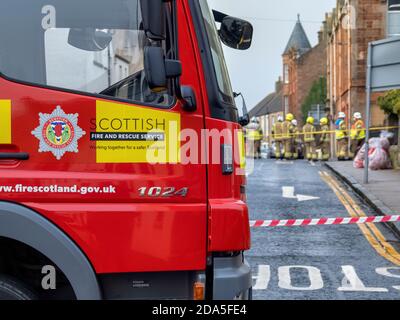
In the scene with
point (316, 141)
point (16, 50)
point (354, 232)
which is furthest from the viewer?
point (316, 141)

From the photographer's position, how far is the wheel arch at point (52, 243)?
4191 millimetres

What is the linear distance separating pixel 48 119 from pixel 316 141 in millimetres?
28382

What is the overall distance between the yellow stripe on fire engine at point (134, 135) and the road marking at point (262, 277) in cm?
375

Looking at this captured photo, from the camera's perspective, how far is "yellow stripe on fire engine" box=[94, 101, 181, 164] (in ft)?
14.2

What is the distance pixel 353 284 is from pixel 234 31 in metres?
3.54

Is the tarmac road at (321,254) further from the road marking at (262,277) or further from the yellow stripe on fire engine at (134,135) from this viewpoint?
the yellow stripe on fire engine at (134,135)

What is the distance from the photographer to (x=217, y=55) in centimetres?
474

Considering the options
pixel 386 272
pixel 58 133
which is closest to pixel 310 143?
pixel 386 272

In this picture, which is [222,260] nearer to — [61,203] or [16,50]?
[61,203]

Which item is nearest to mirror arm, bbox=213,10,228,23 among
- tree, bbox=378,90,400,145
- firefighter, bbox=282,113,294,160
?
tree, bbox=378,90,400,145

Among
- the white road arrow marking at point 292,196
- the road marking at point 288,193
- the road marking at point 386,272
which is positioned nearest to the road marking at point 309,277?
the road marking at point 386,272

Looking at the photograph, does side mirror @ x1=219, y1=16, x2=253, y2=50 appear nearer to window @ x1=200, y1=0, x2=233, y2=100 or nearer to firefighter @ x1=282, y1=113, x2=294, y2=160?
window @ x1=200, y1=0, x2=233, y2=100
